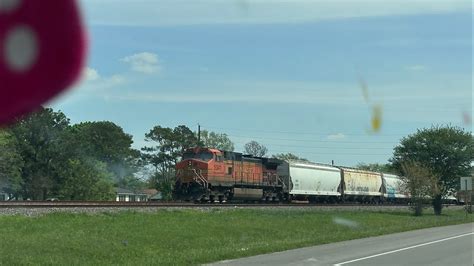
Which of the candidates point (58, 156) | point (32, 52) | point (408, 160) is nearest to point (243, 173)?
point (408, 160)

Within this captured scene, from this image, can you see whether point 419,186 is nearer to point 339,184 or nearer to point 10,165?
point 339,184

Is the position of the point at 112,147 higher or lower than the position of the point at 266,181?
higher

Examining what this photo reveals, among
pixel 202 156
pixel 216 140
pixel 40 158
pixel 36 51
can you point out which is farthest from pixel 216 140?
pixel 36 51

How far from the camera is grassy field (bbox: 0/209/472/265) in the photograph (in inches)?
647

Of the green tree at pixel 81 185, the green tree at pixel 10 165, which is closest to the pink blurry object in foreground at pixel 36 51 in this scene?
the green tree at pixel 10 165

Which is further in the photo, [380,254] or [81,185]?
[81,185]

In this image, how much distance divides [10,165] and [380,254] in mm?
61777

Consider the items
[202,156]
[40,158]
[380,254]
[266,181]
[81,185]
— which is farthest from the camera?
[40,158]

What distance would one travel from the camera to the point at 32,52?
178 centimetres

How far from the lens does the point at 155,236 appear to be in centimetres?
2100

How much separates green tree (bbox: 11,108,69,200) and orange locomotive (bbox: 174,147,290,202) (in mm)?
41880

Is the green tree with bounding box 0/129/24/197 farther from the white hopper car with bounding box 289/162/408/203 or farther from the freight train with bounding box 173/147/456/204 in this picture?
the white hopper car with bounding box 289/162/408/203

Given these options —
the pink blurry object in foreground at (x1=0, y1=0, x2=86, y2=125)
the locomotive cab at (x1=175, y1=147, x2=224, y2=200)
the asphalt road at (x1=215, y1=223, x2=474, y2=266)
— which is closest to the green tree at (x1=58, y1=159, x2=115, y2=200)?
the locomotive cab at (x1=175, y1=147, x2=224, y2=200)

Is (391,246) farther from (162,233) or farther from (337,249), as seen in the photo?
(162,233)
